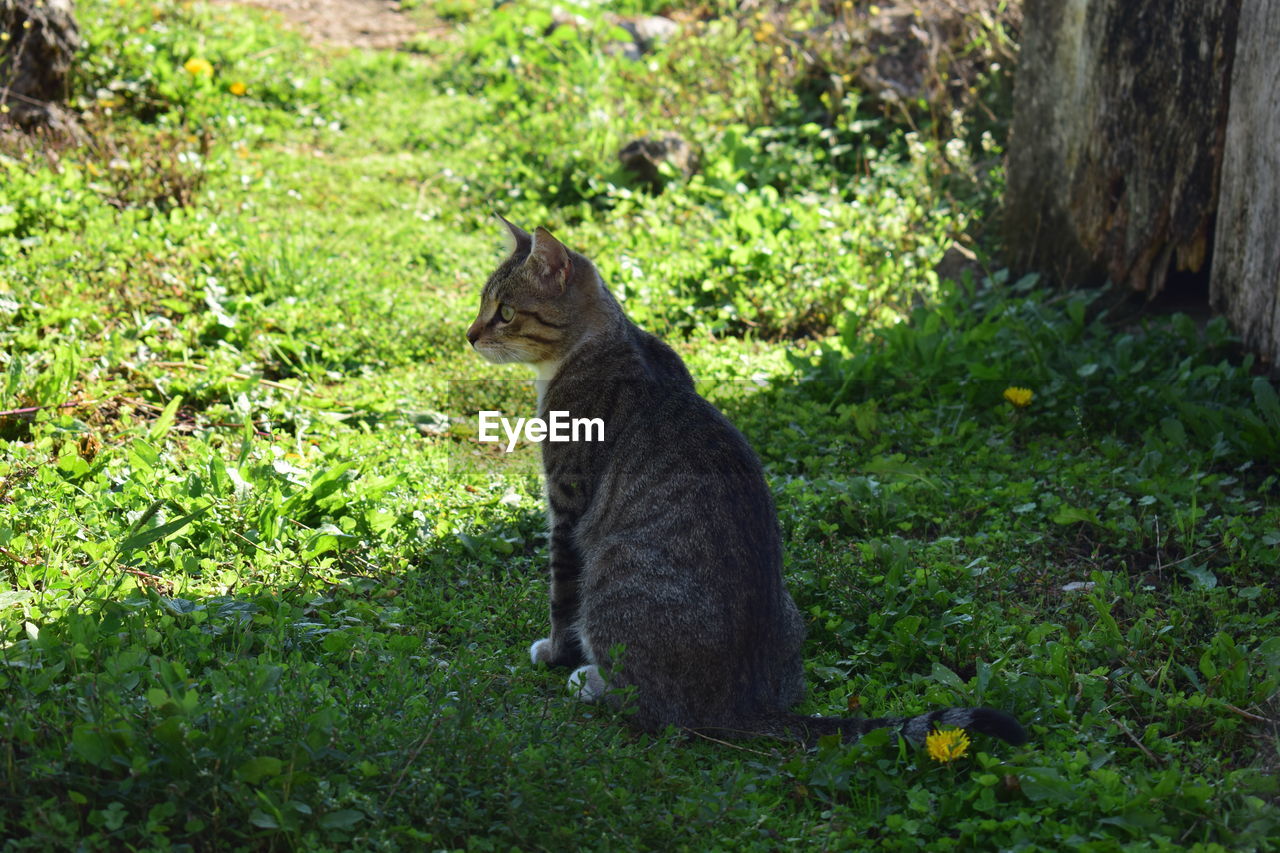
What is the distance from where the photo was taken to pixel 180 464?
15.7 feet

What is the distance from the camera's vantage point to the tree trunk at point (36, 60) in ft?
26.1

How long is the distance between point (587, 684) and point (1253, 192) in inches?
159

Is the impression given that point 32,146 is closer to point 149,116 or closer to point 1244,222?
point 149,116

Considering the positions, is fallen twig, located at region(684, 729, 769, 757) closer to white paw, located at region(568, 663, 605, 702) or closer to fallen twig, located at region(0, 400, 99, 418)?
white paw, located at region(568, 663, 605, 702)

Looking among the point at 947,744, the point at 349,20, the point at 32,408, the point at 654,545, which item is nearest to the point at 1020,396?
the point at 654,545

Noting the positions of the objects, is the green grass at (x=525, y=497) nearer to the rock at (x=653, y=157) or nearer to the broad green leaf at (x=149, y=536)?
the broad green leaf at (x=149, y=536)

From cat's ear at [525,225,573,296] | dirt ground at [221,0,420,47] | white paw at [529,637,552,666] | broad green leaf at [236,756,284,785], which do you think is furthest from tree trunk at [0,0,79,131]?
broad green leaf at [236,756,284,785]

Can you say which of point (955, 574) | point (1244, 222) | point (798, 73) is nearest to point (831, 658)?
point (955, 574)

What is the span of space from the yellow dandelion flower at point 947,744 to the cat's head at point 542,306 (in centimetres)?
200

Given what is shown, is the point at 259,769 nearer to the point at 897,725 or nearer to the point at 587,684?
the point at 587,684

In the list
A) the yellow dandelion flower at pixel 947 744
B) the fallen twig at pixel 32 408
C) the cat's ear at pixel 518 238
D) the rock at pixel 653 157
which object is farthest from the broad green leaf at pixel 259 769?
the rock at pixel 653 157

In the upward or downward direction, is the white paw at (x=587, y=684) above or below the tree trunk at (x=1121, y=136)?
below

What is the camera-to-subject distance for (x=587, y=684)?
11.7ft

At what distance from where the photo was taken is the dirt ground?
12.3 metres
